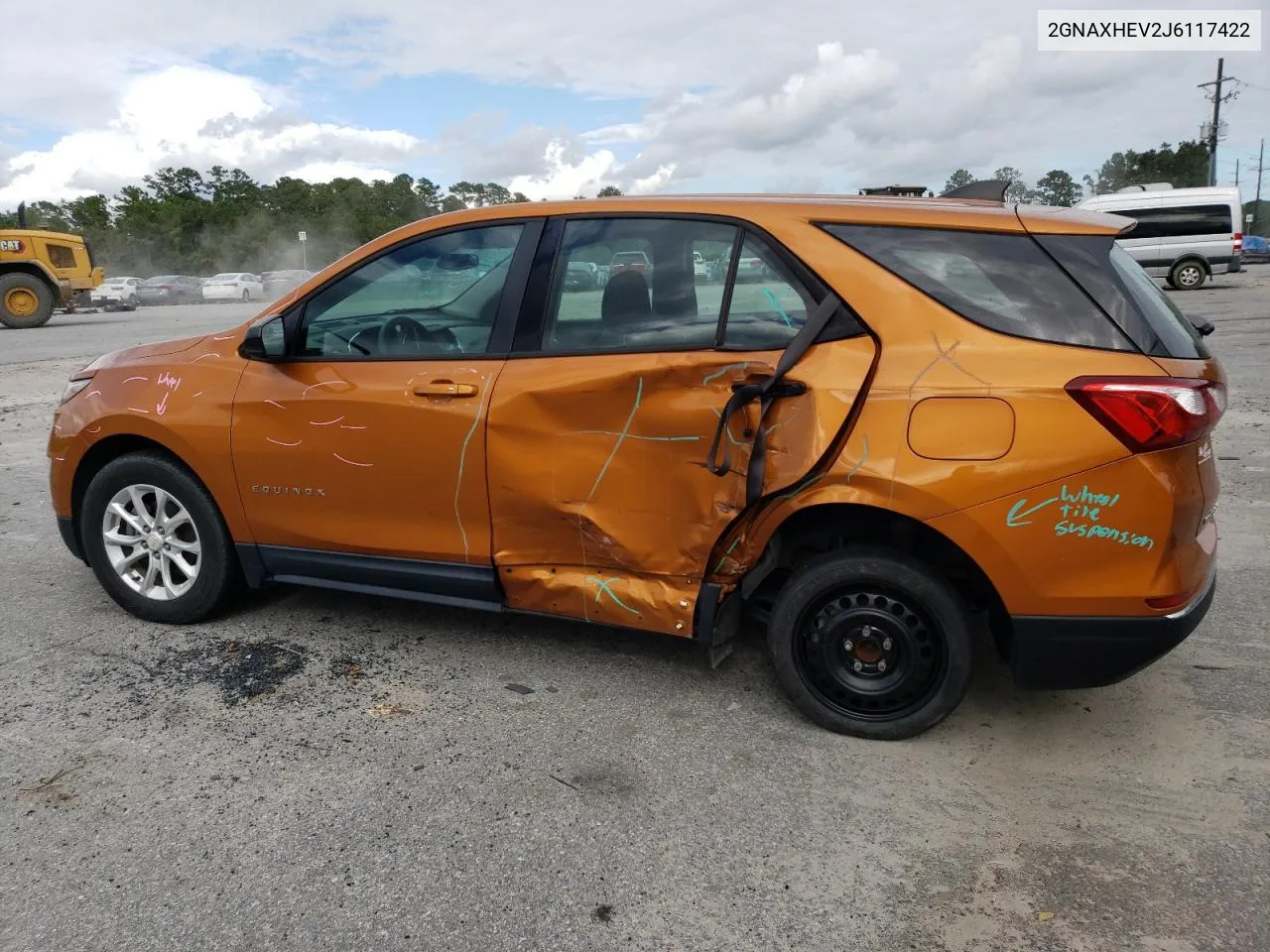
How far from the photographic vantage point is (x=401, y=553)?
11.6 feet

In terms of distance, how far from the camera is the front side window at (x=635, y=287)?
10.2 ft

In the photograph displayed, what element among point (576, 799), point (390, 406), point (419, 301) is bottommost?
point (576, 799)

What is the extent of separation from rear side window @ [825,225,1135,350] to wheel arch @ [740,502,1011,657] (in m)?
0.67

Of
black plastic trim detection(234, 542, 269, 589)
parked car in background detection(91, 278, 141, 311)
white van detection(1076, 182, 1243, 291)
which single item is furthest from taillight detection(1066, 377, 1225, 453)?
parked car in background detection(91, 278, 141, 311)

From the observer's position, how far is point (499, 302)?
11.1ft

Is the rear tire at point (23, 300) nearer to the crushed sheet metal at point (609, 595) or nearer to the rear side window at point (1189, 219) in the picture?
the crushed sheet metal at point (609, 595)

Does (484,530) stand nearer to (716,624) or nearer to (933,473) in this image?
(716,624)

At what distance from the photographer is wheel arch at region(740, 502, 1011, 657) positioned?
2.92m

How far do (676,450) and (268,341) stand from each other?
5.53 feet

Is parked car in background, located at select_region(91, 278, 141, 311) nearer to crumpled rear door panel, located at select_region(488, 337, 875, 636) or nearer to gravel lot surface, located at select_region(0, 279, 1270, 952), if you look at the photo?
gravel lot surface, located at select_region(0, 279, 1270, 952)

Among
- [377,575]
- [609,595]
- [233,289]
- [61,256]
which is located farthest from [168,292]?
[609,595]

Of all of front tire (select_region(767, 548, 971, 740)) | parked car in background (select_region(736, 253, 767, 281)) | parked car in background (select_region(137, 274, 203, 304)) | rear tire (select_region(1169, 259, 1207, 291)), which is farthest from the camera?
parked car in background (select_region(137, 274, 203, 304))

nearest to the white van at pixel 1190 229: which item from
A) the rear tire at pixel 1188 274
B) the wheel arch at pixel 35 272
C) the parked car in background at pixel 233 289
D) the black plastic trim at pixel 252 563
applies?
the rear tire at pixel 1188 274

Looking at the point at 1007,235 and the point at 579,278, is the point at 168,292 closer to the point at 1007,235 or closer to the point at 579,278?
the point at 579,278
